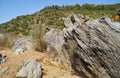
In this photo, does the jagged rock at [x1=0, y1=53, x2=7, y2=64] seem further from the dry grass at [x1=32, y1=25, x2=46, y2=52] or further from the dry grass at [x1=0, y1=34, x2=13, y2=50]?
the dry grass at [x1=0, y1=34, x2=13, y2=50]

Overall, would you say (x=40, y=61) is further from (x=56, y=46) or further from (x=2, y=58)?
(x=2, y=58)

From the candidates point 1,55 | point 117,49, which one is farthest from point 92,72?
point 1,55

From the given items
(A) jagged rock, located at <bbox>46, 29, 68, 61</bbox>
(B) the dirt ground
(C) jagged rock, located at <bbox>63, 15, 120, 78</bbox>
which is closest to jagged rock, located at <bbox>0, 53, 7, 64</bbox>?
(B) the dirt ground

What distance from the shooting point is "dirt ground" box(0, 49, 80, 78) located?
7.09 metres

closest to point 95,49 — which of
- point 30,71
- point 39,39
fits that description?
point 30,71

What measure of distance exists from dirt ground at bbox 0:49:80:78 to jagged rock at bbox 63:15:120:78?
0.47m

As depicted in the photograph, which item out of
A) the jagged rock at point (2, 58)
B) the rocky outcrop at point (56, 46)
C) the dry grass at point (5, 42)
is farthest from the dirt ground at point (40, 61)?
the dry grass at point (5, 42)

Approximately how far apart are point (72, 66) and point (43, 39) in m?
2.25

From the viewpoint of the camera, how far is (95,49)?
21.3 feet

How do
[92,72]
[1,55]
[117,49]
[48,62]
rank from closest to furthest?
1. [117,49]
2. [92,72]
3. [48,62]
4. [1,55]

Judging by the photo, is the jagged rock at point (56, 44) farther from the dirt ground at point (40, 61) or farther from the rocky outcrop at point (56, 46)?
the dirt ground at point (40, 61)

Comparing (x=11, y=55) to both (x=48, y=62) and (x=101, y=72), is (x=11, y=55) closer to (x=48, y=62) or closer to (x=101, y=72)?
(x=48, y=62)

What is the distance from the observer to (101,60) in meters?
6.28

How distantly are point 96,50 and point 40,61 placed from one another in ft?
7.77
